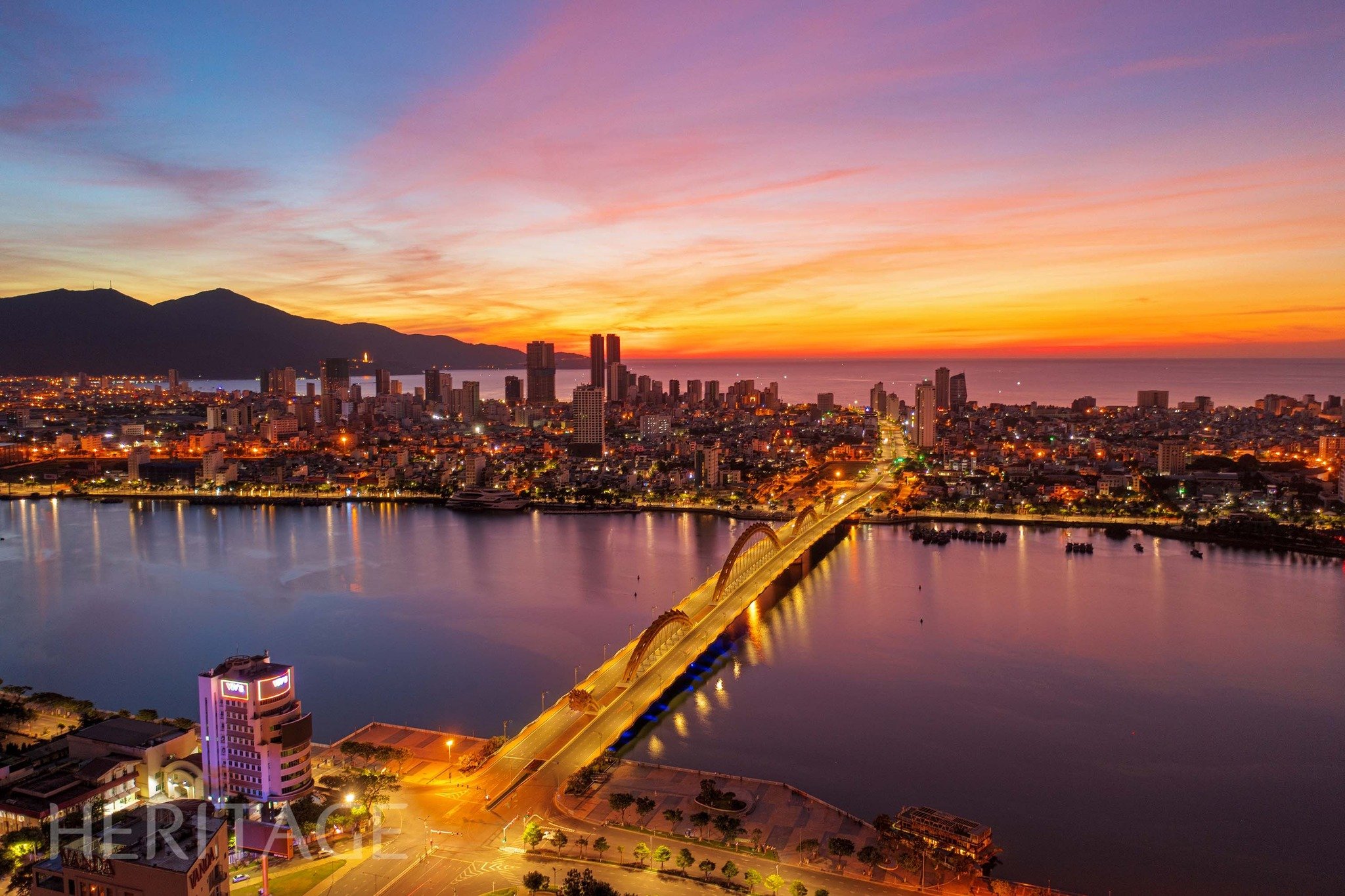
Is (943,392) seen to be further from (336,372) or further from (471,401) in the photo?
(336,372)

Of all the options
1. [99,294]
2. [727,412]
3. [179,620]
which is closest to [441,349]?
[99,294]

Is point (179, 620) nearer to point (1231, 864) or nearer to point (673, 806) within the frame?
point (673, 806)

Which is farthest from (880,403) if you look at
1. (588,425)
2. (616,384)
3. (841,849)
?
(841,849)

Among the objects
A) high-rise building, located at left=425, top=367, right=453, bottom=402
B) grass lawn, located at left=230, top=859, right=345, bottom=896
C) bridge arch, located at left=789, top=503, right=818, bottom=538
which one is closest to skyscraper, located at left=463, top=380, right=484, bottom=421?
high-rise building, located at left=425, top=367, right=453, bottom=402

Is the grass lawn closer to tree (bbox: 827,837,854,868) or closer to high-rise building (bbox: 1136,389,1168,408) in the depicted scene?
tree (bbox: 827,837,854,868)

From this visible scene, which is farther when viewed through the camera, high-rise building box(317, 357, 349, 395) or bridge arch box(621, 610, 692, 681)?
high-rise building box(317, 357, 349, 395)
